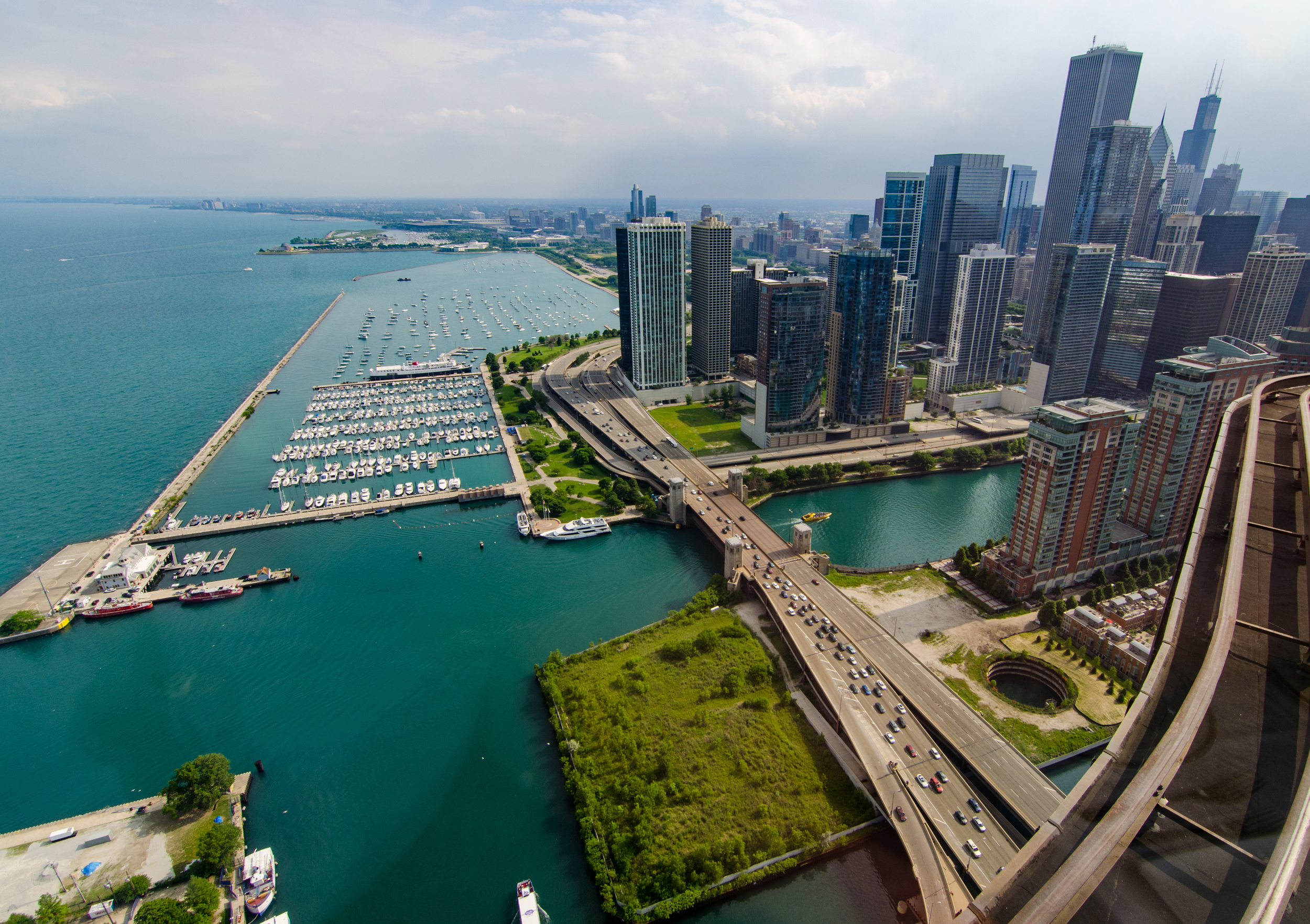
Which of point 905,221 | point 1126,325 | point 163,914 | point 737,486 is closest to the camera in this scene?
point 163,914

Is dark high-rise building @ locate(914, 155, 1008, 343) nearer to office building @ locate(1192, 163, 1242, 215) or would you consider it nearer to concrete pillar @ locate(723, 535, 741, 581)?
concrete pillar @ locate(723, 535, 741, 581)

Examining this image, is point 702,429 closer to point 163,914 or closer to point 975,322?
point 975,322

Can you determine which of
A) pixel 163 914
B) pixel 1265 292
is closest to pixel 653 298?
pixel 1265 292

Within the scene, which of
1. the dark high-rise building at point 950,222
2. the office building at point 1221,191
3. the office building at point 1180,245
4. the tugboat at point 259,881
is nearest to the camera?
the tugboat at point 259,881

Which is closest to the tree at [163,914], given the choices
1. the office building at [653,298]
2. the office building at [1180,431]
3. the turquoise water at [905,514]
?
the turquoise water at [905,514]

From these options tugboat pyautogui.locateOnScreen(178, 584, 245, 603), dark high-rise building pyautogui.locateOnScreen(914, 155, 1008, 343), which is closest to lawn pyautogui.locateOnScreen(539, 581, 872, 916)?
tugboat pyautogui.locateOnScreen(178, 584, 245, 603)

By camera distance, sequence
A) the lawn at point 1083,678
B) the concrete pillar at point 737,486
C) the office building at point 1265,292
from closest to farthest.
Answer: the lawn at point 1083,678, the concrete pillar at point 737,486, the office building at point 1265,292

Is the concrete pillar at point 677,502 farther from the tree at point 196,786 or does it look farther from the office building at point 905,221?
the office building at point 905,221
